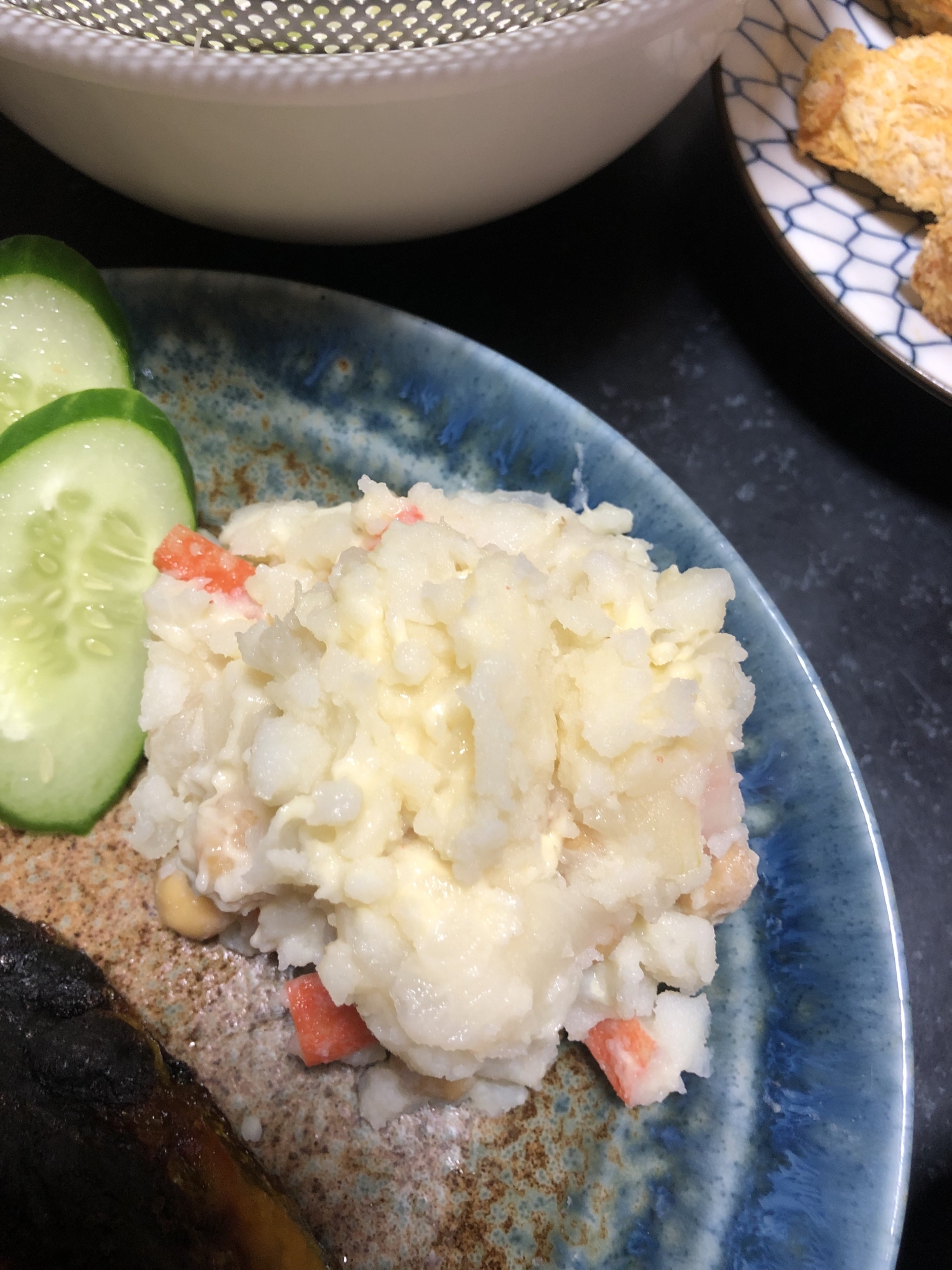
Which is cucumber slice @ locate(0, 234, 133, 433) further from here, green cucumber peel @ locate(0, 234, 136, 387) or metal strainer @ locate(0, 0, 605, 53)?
metal strainer @ locate(0, 0, 605, 53)

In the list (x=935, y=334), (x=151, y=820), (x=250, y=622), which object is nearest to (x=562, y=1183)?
(x=151, y=820)

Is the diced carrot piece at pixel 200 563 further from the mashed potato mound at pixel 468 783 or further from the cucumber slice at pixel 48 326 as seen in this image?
the cucumber slice at pixel 48 326

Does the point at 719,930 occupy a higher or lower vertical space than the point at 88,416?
lower

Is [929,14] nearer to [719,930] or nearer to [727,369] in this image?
[727,369]

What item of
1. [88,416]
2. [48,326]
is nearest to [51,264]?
[48,326]

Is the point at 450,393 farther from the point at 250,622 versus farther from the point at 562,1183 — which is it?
the point at 562,1183

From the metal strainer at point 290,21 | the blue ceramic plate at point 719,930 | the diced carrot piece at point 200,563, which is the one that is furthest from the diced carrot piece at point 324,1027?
the metal strainer at point 290,21

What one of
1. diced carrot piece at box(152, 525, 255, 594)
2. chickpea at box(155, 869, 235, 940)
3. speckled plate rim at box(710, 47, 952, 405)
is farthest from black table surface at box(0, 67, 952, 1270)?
chickpea at box(155, 869, 235, 940)

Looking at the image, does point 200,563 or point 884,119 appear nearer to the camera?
point 200,563
